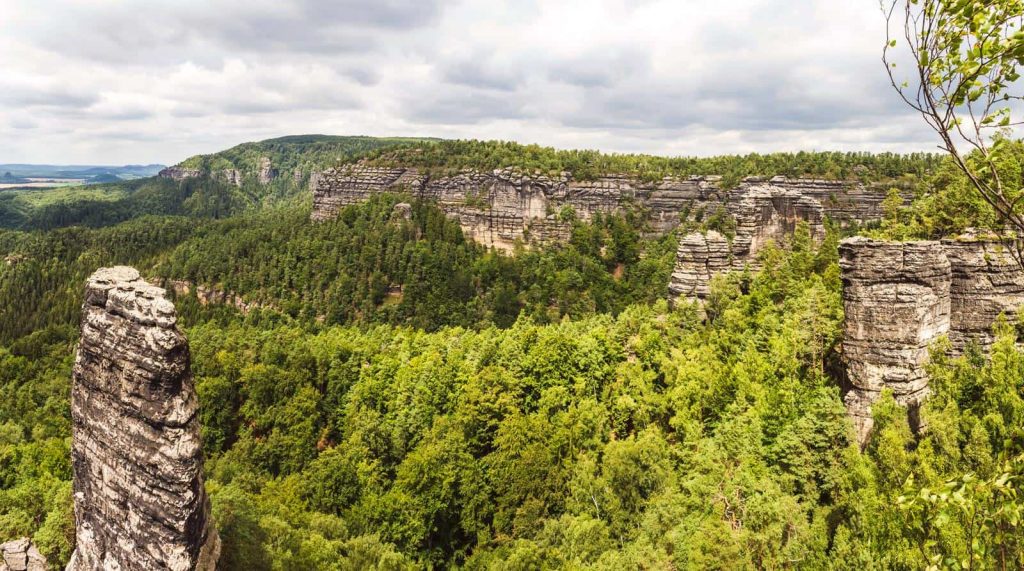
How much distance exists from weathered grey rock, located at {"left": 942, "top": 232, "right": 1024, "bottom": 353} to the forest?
199 centimetres

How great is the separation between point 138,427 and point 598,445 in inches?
1088

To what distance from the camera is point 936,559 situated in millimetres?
5832

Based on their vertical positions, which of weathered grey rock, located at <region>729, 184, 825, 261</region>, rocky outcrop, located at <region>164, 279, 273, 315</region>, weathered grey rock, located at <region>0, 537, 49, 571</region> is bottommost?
weathered grey rock, located at <region>0, 537, 49, 571</region>

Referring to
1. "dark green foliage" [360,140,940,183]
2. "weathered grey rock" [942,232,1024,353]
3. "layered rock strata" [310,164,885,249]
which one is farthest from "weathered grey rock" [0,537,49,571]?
"dark green foliage" [360,140,940,183]

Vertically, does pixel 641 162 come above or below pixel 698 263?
above

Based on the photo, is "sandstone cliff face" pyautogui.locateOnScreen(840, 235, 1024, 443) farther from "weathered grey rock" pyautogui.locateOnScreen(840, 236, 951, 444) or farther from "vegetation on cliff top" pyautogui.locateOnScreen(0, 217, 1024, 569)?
"vegetation on cliff top" pyautogui.locateOnScreen(0, 217, 1024, 569)

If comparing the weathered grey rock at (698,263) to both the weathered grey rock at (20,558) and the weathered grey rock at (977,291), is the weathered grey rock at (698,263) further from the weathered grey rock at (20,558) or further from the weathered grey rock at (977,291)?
the weathered grey rock at (20,558)

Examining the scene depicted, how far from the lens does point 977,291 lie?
28266 mm

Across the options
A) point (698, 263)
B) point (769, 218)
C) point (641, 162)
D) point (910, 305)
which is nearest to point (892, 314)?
point (910, 305)

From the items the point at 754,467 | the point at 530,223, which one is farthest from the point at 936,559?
the point at 530,223

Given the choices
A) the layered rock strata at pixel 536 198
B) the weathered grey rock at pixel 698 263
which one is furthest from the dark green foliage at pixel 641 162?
the weathered grey rock at pixel 698 263

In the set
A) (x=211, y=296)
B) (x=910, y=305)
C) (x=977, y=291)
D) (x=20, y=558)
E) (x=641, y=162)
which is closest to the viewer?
(x=910, y=305)

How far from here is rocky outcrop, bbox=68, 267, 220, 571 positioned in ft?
52.4

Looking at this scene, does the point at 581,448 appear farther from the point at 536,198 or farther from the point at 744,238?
the point at 536,198
